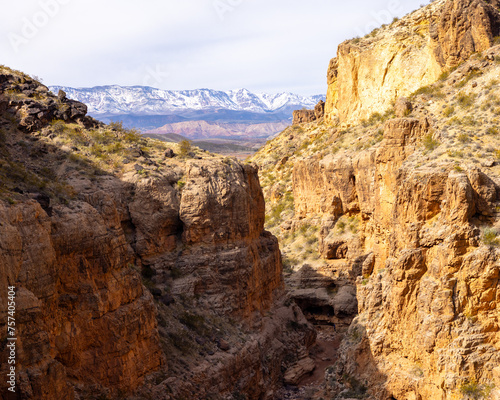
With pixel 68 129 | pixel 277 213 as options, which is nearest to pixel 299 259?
pixel 277 213

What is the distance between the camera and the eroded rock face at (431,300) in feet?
87.6

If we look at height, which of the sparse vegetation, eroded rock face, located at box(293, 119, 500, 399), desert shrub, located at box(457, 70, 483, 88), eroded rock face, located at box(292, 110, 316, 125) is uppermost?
eroded rock face, located at box(292, 110, 316, 125)

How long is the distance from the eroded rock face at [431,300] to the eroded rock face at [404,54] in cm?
2205

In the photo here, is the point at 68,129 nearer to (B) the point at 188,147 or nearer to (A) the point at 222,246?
(B) the point at 188,147

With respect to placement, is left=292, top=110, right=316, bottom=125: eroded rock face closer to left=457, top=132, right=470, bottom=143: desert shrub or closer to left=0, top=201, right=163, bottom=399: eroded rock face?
left=457, top=132, right=470, bottom=143: desert shrub

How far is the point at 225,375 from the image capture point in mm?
30812

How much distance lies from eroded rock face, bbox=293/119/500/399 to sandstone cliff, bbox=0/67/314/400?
651 centimetres

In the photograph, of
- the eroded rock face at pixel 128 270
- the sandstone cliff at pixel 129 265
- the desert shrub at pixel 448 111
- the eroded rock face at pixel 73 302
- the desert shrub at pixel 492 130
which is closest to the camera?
the eroded rock face at pixel 73 302

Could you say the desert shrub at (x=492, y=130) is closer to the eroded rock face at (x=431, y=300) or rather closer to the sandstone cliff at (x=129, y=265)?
the eroded rock face at (x=431, y=300)

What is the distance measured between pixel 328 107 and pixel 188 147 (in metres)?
42.1

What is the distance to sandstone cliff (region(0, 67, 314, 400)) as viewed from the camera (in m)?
20.5

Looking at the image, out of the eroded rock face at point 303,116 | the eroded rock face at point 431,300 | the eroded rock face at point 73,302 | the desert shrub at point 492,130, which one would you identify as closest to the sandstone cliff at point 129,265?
the eroded rock face at point 73,302

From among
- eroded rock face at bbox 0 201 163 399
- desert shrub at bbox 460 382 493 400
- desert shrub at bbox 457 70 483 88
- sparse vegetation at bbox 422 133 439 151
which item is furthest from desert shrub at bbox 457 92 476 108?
eroded rock face at bbox 0 201 163 399

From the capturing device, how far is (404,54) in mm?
62500
